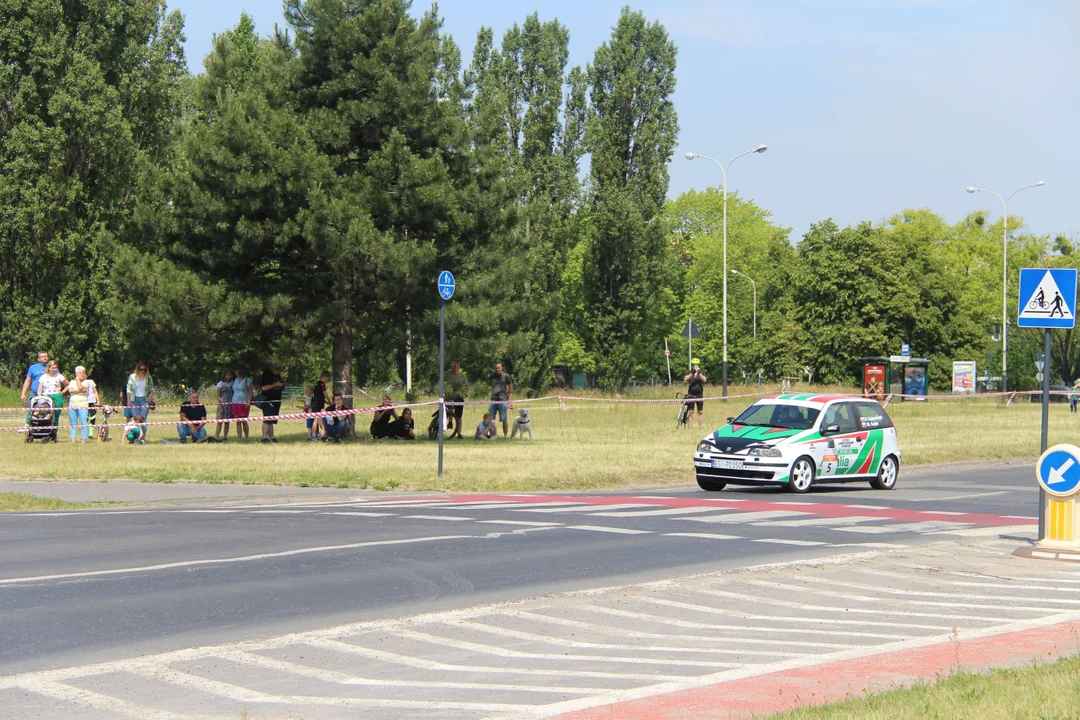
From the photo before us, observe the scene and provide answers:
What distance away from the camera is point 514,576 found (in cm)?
1172

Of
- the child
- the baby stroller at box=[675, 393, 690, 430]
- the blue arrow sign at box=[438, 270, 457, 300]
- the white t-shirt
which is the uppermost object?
the blue arrow sign at box=[438, 270, 457, 300]

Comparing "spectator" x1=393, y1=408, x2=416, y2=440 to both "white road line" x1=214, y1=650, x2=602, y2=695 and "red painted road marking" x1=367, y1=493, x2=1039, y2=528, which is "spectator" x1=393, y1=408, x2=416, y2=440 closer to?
"red painted road marking" x1=367, y1=493, x2=1039, y2=528

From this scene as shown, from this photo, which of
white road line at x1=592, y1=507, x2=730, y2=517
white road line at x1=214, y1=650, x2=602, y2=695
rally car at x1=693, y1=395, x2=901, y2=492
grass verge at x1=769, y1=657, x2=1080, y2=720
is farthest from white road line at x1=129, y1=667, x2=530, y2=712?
rally car at x1=693, y1=395, x2=901, y2=492

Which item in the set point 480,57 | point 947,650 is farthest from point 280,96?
point 480,57

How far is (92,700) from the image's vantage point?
6.99m

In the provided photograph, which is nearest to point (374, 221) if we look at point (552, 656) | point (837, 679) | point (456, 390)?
point (456, 390)

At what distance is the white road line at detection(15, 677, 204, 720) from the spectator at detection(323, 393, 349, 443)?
2590 cm

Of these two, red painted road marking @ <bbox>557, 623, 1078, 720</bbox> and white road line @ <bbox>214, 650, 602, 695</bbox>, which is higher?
red painted road marking @ <bbox>557, 623, 1078, 720</bbox>

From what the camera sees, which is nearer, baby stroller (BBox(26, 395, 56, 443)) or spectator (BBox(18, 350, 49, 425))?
baby stroller (BBox(26, 395, 56, 443))

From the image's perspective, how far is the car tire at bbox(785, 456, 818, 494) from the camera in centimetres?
2156

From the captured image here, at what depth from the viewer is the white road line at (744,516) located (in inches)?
669

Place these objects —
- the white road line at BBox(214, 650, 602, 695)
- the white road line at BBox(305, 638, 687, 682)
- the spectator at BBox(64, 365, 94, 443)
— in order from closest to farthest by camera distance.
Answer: the white road line at BBox(214, 650, 602, 695)
the white road line at BBox(305, 638, 687, 682)
the spectator at BBox(64, 365, 94, 443)

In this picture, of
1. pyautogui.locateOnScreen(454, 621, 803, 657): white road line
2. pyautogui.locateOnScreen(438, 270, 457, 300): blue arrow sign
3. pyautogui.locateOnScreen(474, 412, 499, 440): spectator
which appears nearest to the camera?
pyautogui.locateOnScreen(454, 621, 803, 657): white road line

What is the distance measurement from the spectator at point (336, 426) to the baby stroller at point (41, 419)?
21.1 ft
